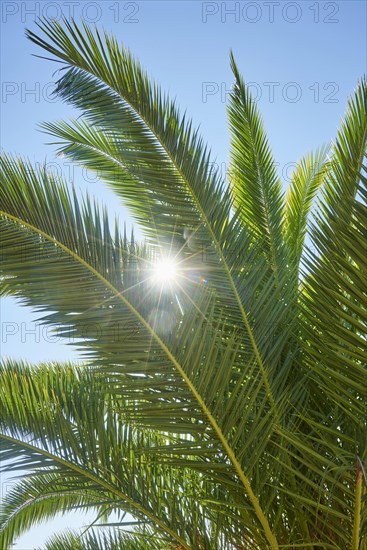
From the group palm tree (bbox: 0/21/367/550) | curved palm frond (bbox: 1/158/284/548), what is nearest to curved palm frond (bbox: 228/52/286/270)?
palm tree (bbox: 0/21/367/550)

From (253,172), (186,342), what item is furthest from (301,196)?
(186,342)

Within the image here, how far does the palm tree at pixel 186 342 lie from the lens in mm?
3354

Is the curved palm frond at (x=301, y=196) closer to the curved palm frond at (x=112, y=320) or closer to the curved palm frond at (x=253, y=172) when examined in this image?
the curved palm frond at (x=253, y=172)

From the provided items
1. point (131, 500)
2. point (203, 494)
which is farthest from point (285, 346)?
point (131, 500)

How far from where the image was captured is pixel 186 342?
340 cm

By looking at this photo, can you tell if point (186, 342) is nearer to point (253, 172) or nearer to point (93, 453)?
point (93, 453)

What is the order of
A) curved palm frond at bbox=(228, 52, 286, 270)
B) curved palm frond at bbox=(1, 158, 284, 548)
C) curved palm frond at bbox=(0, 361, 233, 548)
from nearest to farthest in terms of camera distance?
curved palm frond at bbox=(1, 158, 284, 548) → curved palm frond at bbox=(0, 361, 233, 548) → curved palm frond at bbox=(228, 52, 286, 270)

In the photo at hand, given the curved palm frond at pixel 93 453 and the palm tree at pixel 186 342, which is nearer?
the palm tree at pixel 186 342

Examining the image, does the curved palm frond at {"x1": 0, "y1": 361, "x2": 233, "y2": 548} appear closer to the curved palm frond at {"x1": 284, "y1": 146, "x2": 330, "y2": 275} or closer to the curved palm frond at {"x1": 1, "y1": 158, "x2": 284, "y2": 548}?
the curved palm frond at {"x1": 1, "y1": 158, "x2": 284, "y2": 548}

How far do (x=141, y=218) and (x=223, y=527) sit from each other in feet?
7.40

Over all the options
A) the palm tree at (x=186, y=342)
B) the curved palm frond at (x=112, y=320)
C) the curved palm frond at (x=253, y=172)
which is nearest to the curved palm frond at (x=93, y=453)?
the palm tree at (x=186, y=342)

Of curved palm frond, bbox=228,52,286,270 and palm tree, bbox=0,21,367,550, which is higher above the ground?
curved palm frond, bbox=228,52,286,270

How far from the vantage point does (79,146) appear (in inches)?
213

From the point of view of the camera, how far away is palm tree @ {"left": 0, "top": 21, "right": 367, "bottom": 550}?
11.0 feet
